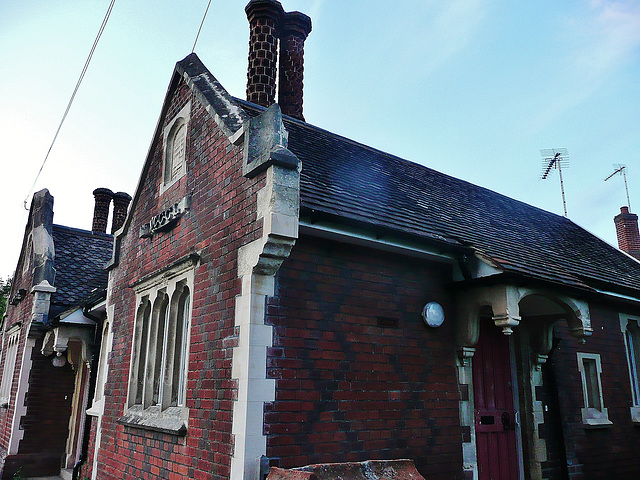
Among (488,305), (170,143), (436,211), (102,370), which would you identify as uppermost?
(170,143)

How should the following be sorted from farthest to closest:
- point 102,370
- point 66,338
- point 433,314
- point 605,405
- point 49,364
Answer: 1. point 49,364
2. point 66,338
3. point 102,370
4. point 605,405
5. point 433,314

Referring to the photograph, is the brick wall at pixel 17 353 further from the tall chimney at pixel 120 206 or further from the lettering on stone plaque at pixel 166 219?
the lettering on stone plaque at pixel 166 219

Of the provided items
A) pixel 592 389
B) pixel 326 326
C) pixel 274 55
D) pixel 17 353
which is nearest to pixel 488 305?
pixel 326 326

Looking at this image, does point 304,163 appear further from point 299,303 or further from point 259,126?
point 299,303

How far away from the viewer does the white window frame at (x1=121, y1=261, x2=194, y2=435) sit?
643cm

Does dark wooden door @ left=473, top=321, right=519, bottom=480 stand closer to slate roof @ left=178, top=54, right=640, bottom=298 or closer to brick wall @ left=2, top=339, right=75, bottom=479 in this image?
slate roof @ left=178, top=54, right=640, bottom=298

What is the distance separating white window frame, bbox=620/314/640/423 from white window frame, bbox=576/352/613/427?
1008 mm

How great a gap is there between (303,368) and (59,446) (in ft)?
30.5

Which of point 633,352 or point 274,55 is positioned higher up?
point 274,55

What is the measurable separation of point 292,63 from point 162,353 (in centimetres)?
641

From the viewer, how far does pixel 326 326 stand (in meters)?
5.71

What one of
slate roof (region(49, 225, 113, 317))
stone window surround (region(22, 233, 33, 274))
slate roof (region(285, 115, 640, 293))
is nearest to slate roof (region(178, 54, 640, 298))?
slate roof (region(285, 115, 640, 293))

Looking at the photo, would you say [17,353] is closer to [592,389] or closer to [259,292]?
[259,292]

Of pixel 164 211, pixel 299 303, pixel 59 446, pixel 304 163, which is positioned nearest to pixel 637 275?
pixel 304 163
